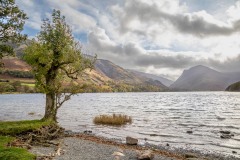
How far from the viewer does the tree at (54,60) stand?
36.8 meters

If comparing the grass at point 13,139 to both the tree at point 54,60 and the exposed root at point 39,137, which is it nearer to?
the exposed root at point 39,137

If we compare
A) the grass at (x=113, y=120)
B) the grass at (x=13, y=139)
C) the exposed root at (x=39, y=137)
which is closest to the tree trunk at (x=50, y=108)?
the grass at (x=13, y=139)

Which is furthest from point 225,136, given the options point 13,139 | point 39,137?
point 13,139

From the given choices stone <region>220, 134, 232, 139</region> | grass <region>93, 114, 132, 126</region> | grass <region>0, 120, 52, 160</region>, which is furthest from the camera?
grass <region>93, 114, 132, 126</region>

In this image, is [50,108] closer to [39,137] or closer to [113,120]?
[39,137]

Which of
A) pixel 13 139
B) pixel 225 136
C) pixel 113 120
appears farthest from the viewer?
pixel 113 120

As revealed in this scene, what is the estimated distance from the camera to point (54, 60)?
37.6 m

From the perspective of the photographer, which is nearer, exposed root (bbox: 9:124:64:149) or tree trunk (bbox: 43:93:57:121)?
exposed root (bbox: 9:124:64:149)

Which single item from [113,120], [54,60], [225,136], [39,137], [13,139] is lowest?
[225,136]

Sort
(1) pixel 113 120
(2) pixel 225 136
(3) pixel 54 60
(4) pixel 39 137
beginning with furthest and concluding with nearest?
(1) pixel 113 120 → (2) pixel 225 136 → (3) pixel 54 60 → (4) pixel 39 137

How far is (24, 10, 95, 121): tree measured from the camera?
36.8 meters

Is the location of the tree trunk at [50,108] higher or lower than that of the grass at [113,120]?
higher

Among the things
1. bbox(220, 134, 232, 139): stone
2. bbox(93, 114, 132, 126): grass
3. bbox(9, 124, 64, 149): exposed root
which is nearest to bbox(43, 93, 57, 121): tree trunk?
bbox(9, 124, 64, 149): exposed root

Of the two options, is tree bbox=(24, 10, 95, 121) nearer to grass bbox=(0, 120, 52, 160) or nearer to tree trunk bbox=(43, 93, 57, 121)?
tree trunk bbox=(43, 93, 57, 121)
